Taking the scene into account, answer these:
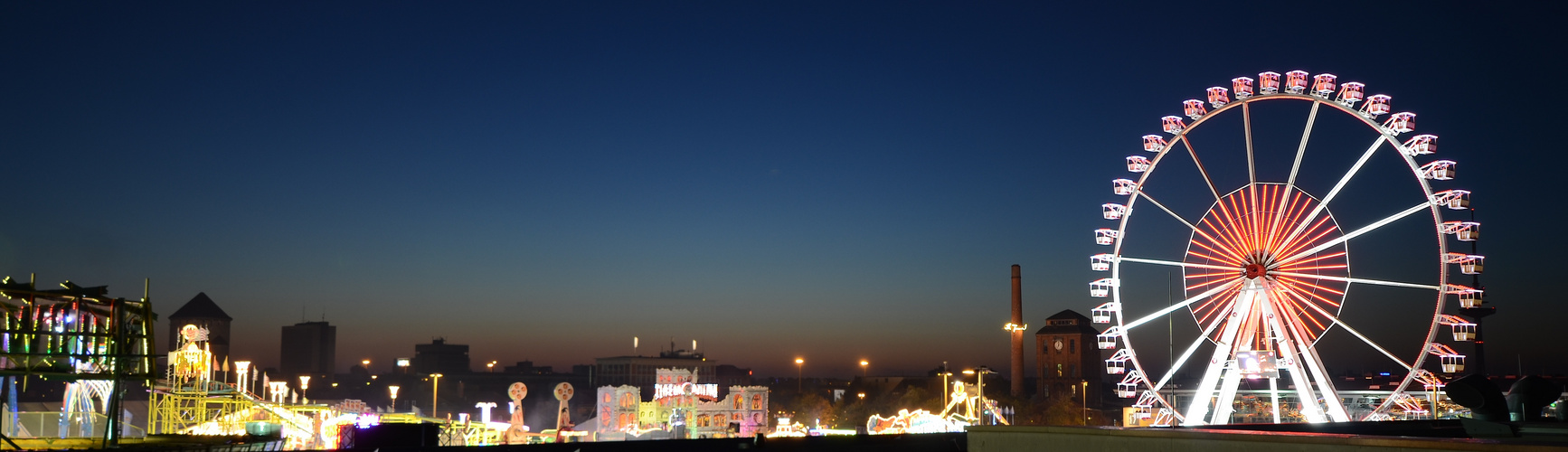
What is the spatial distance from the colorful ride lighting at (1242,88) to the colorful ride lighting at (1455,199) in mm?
7297

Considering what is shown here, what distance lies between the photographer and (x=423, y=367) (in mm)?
196000

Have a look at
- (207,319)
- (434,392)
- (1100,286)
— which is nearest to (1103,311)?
(1100,286)

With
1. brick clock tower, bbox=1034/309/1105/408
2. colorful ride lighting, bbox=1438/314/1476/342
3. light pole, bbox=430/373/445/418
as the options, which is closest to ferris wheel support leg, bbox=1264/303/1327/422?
colorful ride lighting, bbox=1438/314/1476/342

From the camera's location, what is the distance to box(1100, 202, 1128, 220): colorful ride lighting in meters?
46.0

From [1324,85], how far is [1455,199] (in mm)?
5491

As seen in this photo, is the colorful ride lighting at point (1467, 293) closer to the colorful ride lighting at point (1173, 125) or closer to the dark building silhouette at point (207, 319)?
the colorful ride lighting at point (1173, 125)

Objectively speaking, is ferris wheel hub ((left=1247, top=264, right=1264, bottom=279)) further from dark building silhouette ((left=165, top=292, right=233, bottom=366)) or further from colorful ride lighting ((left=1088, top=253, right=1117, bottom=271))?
dark building silhouette ((left=165, top=292, right=233, bottom=366))

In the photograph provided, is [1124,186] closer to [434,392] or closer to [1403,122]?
[1403,122]

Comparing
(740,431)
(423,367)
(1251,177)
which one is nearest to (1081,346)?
(740,431)

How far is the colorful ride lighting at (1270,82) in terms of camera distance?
4175cm

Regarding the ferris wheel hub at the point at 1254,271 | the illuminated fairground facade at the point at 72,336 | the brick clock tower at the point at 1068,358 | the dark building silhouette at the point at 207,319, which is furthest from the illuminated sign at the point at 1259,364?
the dark building silhouette at the point at 207,319

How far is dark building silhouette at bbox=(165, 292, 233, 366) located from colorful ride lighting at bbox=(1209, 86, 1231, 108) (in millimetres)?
147554

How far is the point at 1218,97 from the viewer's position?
4350 centimetres

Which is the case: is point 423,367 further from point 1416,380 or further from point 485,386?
point 1416,380
